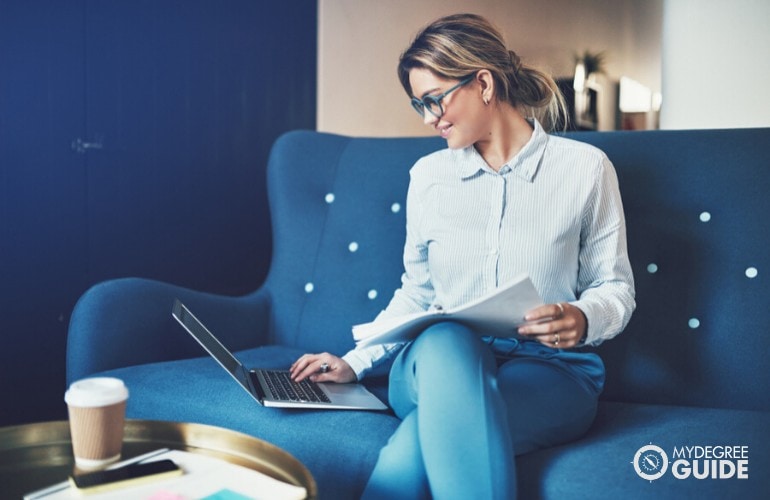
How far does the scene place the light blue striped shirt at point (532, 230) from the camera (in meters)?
1.45

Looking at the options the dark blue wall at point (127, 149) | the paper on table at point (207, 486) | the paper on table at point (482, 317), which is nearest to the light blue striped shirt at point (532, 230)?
the paper on table at point (482, 317)

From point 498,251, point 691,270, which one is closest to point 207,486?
point 498,251

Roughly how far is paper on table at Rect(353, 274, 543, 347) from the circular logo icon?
0.27 meters

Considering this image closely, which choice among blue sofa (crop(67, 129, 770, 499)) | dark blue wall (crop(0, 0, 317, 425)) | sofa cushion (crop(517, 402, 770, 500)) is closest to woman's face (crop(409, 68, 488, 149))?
blue sofa (crop(67, 129, 770, 499))

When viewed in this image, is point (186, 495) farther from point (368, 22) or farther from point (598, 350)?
point (368, 22)

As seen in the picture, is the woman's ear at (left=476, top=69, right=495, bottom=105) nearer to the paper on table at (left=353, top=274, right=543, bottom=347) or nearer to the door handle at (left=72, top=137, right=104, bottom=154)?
the paper on table at (left=353, top=274, right=543, bottom=347)

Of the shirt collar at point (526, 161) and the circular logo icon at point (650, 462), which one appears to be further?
the shirt collar at point (526, 161)

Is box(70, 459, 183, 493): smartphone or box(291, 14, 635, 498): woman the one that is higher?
box(291, 14, 635, 498): woman

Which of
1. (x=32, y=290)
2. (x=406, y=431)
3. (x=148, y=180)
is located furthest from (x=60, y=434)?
(x=148, y=180)

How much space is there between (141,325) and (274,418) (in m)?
0.51

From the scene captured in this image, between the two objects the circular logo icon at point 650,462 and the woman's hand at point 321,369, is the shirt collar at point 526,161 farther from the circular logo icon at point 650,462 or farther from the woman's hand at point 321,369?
the circular logo icon at point 650,462

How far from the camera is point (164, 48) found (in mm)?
2799

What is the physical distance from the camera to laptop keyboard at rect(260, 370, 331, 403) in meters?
1.40

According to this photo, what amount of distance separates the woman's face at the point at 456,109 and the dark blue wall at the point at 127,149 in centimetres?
136
